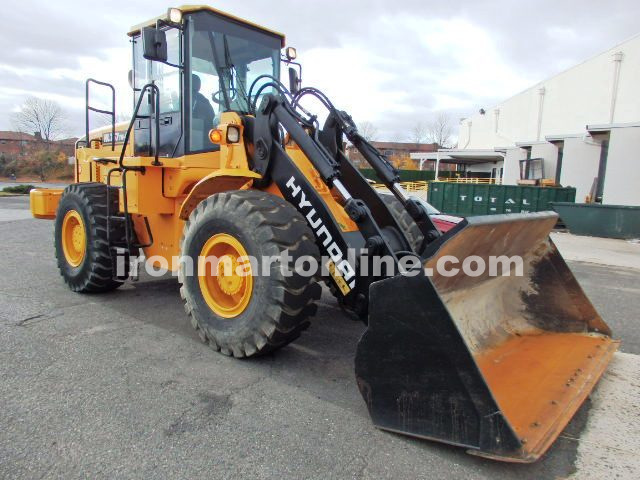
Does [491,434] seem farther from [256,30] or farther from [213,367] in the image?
[256,30]

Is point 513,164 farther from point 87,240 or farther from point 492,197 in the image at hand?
point 87,240

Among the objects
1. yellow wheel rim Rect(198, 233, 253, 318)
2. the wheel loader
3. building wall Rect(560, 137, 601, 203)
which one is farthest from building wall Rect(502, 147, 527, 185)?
yellow wheel rim Rect(198, 233, 253, 318)

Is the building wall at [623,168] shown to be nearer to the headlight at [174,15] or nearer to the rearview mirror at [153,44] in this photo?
the headlight at [174,15]

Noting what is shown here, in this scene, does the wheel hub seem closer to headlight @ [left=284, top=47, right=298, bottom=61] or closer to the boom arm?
the boom arm

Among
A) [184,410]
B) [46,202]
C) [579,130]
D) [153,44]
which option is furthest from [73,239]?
[579,130]

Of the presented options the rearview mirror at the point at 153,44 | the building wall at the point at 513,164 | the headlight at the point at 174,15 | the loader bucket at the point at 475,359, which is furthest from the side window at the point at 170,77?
the building wall at the point at 513,164

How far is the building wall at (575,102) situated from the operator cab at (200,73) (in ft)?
96.0

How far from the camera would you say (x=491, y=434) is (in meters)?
2.32

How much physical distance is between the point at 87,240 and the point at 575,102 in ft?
121

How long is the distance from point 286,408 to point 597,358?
2.30m

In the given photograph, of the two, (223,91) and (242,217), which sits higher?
(223,91)

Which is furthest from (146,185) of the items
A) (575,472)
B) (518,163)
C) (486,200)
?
(518,163)

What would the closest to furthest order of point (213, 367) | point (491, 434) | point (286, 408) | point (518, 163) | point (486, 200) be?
point (491, 434) → point (286, 408) → point (213, 367) → point (486, 200) → point (518, 163)

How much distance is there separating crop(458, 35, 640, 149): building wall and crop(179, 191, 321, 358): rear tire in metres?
30.4
